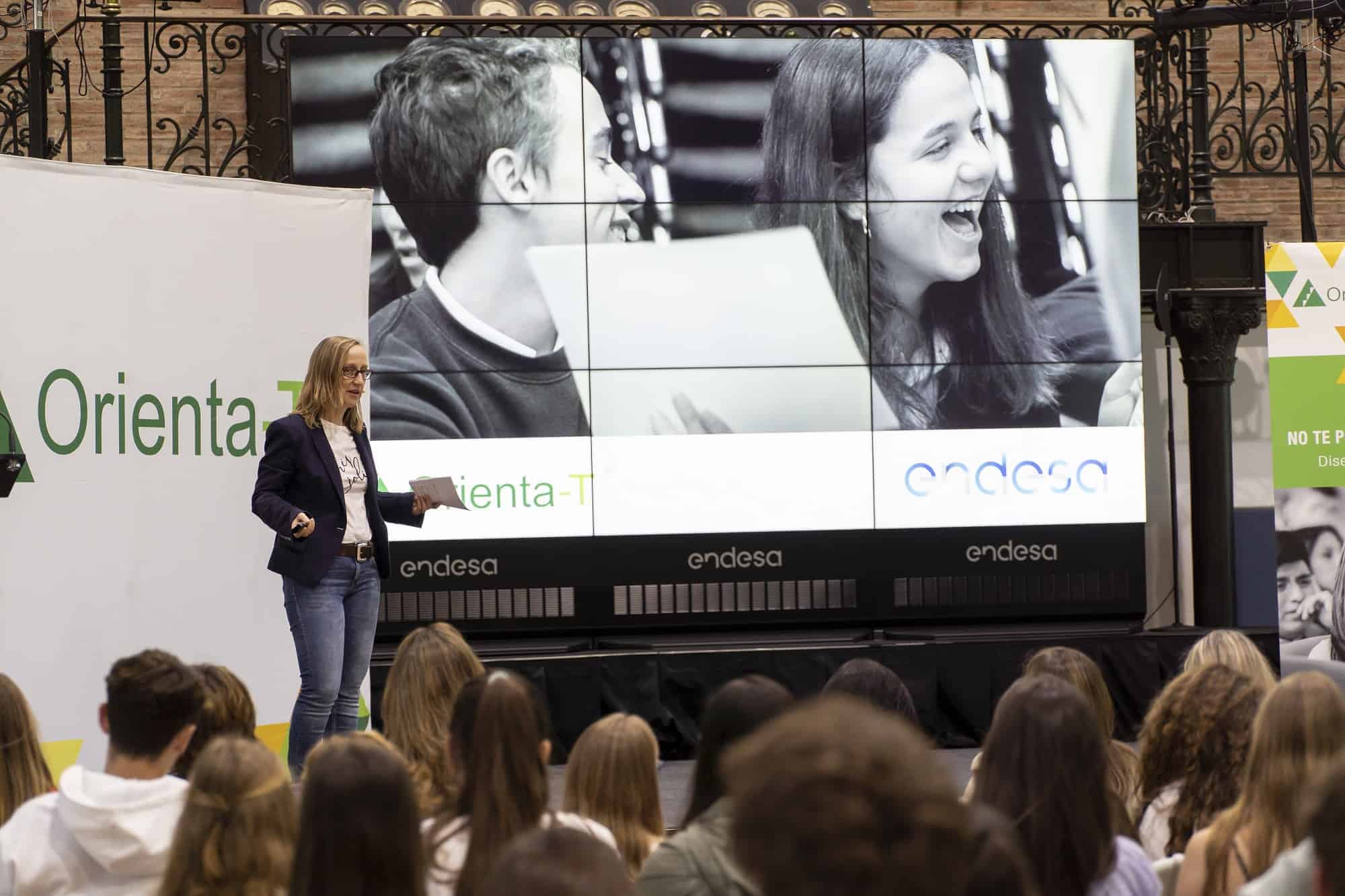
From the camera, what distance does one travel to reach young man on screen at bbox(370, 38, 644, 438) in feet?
24.6

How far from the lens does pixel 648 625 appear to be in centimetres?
776

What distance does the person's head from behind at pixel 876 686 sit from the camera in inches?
126

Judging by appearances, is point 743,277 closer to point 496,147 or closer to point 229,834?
point 496,147

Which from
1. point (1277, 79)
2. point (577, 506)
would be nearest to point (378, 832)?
point (577, 506)

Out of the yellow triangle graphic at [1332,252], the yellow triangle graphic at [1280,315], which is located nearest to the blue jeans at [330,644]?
the yellow triangle graphic at [1280,315]

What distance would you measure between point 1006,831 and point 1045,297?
6.52m

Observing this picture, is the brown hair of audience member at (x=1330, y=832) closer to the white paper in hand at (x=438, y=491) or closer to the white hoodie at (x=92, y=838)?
the white hoodie at (x=92, y=838)

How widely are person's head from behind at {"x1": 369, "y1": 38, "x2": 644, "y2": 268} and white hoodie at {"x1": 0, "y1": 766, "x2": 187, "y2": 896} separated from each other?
5.10 meters

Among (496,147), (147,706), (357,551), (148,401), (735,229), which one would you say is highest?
(496,147)

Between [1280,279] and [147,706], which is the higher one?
[1280,279]

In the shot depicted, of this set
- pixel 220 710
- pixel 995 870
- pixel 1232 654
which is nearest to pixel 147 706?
pixel 220 710

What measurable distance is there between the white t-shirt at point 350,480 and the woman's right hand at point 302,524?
179 mm

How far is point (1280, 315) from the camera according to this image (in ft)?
21.7

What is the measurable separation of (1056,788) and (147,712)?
1.48 meters
